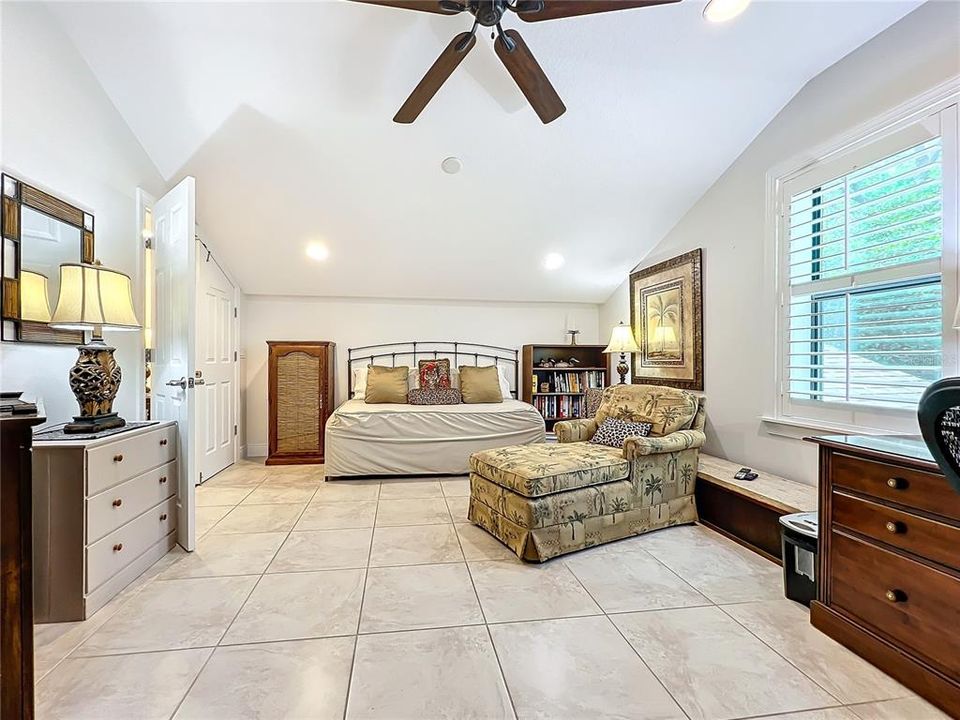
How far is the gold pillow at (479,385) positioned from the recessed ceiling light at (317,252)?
1787 mm

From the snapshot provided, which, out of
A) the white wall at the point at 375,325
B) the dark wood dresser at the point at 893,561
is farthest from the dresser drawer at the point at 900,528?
the white wall at the point at 375,325

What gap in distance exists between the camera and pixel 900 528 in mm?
1559

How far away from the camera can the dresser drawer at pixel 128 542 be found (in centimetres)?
199

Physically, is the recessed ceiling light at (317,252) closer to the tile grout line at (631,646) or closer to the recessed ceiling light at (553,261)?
the recessed ceiling light at (553,261)

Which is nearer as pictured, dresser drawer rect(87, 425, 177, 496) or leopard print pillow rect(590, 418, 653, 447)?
dresser drawer rect(87, 425, 177, 496)

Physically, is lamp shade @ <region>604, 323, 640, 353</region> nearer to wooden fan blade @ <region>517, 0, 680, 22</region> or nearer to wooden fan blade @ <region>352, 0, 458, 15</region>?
wooden fan blade @ <region>517, 0, 680, 22</region>

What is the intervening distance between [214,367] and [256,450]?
125 centimetres

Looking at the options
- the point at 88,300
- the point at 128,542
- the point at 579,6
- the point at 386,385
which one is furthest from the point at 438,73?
the point at 386,385

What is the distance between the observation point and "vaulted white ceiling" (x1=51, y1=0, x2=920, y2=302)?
235cm

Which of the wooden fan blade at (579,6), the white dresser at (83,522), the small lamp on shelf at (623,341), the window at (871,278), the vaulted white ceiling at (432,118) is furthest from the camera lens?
the small lamp on shelf at (623,341)

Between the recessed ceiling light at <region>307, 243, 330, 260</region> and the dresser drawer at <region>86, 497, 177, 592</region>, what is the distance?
97.4 inches

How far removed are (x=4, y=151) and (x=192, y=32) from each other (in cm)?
106

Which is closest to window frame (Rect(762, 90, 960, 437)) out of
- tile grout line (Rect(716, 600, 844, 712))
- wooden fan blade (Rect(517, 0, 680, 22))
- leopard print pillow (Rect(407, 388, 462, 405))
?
tile grout line (Rect(716, 600, 844, 712))

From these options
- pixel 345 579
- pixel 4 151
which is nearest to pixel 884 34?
pixel 345 579
